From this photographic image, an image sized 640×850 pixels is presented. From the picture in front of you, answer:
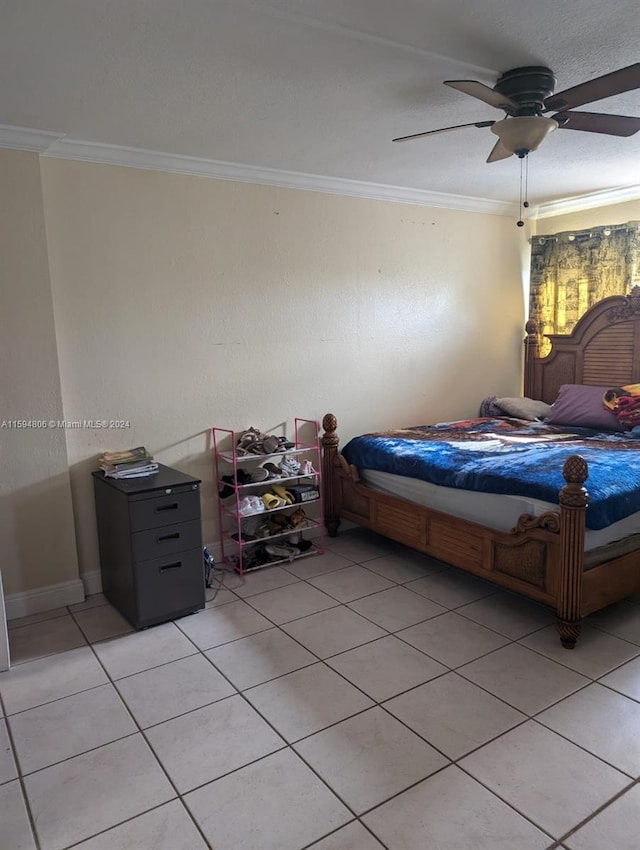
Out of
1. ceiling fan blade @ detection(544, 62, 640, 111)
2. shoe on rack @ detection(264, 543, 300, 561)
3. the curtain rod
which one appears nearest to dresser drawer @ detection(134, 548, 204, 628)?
shoe on rack @ detection(264, 543, 300, 561)

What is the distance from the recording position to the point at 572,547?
250 centimetres

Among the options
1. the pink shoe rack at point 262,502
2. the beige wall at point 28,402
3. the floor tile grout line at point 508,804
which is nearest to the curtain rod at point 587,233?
the pink shoe rack at point 262,502

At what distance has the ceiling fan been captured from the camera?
2.16m

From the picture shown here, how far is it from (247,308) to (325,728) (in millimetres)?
2420

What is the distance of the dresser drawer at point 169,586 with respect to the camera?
111 inches

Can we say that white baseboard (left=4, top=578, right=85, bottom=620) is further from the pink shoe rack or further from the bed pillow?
the bed pillow

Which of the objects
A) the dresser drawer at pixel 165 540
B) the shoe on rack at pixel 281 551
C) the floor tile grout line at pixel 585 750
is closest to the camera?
the floor tile grout line at pixel 585 750

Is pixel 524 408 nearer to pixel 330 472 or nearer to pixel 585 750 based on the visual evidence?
pixel 330 472

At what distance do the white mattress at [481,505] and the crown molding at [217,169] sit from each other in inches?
74.3

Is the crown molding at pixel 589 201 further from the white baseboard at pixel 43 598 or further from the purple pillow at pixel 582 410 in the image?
the white baseboard at pixel 43 598

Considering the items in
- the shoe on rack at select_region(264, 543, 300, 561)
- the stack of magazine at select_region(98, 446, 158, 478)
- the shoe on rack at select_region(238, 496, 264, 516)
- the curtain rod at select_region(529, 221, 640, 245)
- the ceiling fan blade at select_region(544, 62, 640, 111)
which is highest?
the ceiling fan blade at select_region(544, 62, 640, 111)

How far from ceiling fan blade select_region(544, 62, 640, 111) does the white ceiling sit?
0.45ft

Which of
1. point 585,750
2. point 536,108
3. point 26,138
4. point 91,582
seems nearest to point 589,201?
point 536,108

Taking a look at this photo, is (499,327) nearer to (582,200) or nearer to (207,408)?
(582,200)
